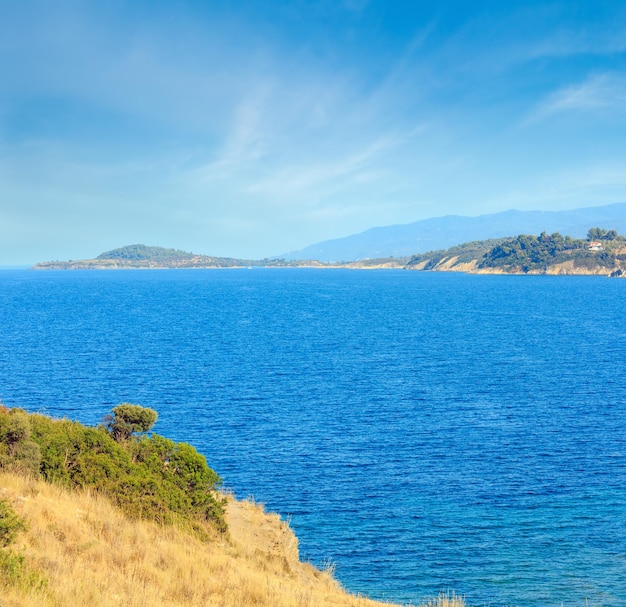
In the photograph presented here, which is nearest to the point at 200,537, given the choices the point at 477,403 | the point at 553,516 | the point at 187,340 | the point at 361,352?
the point at 553,516

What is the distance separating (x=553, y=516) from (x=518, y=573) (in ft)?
21.3

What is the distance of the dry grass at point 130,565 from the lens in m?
12.1

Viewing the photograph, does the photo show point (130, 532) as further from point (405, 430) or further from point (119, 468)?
point (405, 430)

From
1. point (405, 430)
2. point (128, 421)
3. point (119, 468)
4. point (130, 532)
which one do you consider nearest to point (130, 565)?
point (130, 532)

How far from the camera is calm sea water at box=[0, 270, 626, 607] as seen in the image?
28297 millimetres

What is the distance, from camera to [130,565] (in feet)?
47.8

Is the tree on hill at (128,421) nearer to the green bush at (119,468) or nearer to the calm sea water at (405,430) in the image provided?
the green bush at (119,468)

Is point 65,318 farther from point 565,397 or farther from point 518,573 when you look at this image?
point 518,573

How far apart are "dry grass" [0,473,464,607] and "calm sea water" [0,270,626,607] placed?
9.00m

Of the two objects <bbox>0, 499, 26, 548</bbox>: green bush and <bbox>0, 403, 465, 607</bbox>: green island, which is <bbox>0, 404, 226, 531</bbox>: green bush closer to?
<bbox>0, 403, 465, 607</bbox>: green island

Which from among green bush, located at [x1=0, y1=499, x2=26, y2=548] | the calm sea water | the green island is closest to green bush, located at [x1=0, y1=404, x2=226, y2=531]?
the green island

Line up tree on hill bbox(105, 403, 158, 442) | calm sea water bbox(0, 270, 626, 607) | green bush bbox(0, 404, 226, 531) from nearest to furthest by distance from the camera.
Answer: green bush bbox(0, 404, 226, 531)
calm sea water bbox(0, 270, 626, 607)
tree on hill bbox(105, 403, 158, 442)

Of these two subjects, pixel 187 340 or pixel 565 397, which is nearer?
Answer: pixel 565 397

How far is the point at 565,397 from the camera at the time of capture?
56.8 meters
